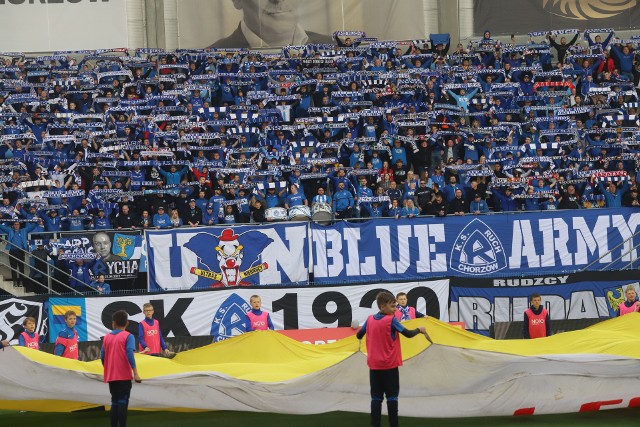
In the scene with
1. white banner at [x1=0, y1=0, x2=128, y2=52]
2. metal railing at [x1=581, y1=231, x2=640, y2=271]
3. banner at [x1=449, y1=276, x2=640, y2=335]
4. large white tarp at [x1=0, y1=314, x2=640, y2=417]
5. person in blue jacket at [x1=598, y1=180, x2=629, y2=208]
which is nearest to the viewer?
large white tarp at [x1=0, y1=314, x2=640, y2=417]

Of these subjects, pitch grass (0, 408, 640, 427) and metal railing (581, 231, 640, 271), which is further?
metal railing (581, 231, 640, 271)

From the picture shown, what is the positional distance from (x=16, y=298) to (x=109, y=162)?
289 inches

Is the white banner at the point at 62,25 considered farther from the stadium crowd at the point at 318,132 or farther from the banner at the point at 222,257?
the banner at the point at 222,257

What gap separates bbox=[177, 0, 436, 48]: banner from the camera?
3772 cm

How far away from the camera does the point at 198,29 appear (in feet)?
124

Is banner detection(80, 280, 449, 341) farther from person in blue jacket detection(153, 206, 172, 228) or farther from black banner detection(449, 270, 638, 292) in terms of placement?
person in blue jacket detection(153, 206, 172, 228)

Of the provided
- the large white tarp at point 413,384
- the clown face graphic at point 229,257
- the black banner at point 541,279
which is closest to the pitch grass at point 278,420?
the large white tarp at point 413,384

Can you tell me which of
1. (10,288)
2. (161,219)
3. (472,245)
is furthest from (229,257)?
(472,245)

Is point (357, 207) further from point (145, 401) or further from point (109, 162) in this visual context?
point (145, 401)

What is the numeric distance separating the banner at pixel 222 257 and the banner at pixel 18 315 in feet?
9.96

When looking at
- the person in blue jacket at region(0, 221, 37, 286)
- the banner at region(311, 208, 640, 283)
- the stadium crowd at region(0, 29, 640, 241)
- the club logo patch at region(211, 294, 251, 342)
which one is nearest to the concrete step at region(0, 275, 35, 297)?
the person in blue jacket at region(0, 221, 37, 286)

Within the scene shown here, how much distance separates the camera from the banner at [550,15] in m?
37.6

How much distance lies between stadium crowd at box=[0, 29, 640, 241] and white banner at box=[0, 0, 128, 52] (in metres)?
1.65

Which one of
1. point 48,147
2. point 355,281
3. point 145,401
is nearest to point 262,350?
point 145,401
